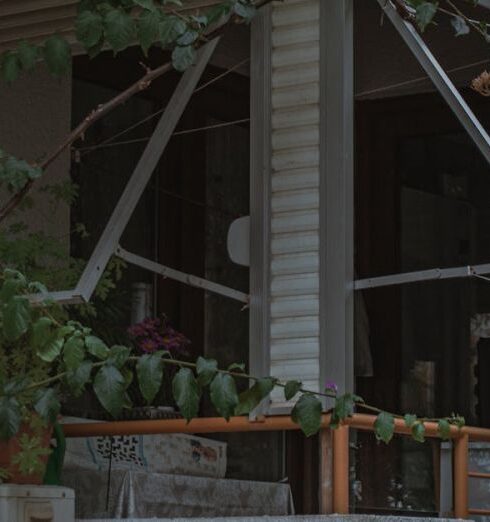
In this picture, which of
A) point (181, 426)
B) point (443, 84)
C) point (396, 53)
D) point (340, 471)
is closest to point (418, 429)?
point (340, 471)

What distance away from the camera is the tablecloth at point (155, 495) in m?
6.78

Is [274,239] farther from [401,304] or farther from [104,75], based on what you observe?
[401,304]

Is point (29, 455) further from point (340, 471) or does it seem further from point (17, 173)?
point (340, 471)

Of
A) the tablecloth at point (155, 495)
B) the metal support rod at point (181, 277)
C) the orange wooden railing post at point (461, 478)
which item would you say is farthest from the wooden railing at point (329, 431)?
the metal support rod at point (181, 277)

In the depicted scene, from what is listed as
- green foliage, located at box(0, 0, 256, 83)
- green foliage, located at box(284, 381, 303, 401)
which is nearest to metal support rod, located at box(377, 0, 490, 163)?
green foliage, located at box(0, 0, 256, 83)

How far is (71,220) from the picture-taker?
26.6 ft

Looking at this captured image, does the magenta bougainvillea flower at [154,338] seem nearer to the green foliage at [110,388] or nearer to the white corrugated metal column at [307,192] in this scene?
the white corrugated metal column at [307,192]

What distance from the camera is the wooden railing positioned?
6.07 meters

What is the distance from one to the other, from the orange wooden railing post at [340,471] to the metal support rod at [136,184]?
3.38ft

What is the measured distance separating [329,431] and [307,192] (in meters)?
0.89

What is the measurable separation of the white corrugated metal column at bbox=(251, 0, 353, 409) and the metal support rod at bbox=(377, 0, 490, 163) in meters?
0.20

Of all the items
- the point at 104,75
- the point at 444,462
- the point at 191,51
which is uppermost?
the point at 104,75

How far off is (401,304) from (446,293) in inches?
11.2

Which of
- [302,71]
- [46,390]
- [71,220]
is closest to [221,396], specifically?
[46,390]
